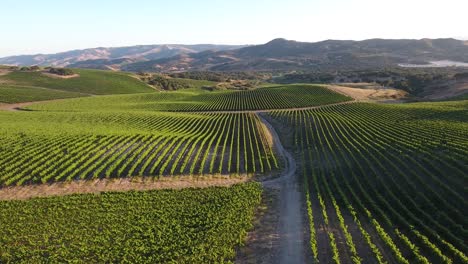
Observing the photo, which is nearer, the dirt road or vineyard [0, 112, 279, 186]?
the dirt road

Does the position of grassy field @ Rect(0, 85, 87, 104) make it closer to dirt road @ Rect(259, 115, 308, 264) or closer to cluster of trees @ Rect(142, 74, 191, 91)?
cluster of trees @ Rect(142, 74, 191, 91)

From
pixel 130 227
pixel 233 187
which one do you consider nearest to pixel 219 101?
pixel 233 187

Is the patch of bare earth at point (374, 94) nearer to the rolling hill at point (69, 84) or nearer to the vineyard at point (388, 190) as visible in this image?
the vineyard at point (388, 190)

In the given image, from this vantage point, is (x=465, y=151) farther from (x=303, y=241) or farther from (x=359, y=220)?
(x=303, y=241)

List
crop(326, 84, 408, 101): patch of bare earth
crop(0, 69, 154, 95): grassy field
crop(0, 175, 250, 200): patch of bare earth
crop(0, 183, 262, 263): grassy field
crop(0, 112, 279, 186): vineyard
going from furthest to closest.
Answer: crop(0, 69, 154, 95): grassy field < crop(326, 84, 408, 101): patch of bare earth < crop(0, 112, 279, 186): vineyard < crop(0, 175, 250, 200): patch of bare earth < crop(0, 183, 262, 263): grassy field

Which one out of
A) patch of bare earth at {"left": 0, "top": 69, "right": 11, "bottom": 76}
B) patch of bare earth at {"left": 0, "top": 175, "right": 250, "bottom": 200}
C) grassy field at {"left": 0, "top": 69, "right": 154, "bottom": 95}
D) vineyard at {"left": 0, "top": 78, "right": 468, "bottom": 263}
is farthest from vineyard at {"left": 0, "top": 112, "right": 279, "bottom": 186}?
patch of bare earth at {"left": 0, "top": 69, "right": 11, "bottom": 76}

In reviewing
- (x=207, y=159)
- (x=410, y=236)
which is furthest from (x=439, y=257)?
(x=207, y=159)

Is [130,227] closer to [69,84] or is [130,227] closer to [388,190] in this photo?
[388,190]
